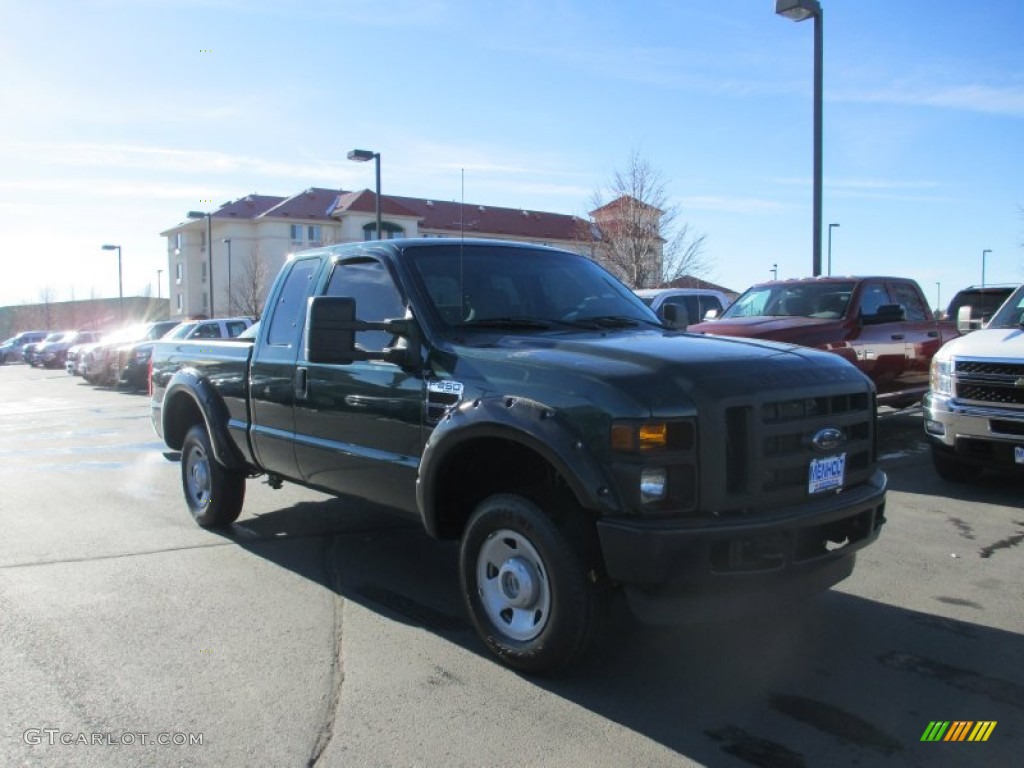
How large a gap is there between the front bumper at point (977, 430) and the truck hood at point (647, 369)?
350 centimetres

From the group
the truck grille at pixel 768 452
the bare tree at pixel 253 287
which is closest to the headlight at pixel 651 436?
the truck grille at pixel 768 452

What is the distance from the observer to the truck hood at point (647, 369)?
334cm

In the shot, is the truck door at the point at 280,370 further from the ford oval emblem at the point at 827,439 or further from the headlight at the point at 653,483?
the ford oval emblem at the point at 827,439

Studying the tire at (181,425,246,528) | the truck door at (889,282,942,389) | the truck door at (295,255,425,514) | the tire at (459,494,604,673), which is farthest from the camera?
the truck door at (889,282,942,389)

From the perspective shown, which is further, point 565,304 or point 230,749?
point 565,304

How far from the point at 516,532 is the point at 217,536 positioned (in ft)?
Answer: 11.3

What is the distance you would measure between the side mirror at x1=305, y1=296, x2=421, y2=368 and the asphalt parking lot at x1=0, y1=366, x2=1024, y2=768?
143 cm

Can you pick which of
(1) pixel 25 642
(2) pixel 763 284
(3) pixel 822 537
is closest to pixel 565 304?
(3) pixel 822 537

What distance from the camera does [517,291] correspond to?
4.74 metres

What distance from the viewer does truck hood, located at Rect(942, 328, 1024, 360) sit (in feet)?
22.1

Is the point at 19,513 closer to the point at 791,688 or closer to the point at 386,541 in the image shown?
the point at 386,541

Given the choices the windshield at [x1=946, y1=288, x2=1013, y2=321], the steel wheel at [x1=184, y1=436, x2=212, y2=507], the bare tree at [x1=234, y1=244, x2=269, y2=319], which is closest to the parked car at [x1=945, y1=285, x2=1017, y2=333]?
the windshield at [x1=946, y1=288, x2=1013, y2=321]

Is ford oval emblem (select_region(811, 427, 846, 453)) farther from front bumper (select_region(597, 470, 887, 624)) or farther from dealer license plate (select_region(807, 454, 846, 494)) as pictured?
front bumper (select_region(597, 470, 887, 624))

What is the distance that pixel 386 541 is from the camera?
607 centimetres
